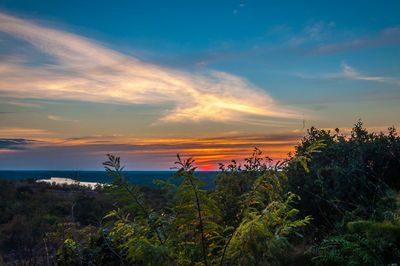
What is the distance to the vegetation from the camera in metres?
3.20

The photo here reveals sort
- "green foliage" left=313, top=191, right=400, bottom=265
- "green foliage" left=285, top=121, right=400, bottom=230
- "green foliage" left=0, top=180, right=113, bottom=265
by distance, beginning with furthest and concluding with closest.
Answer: "green foliage" left=0, top=180, right=113, bottom=265
"green foliage" left=285, top=121, right=400, bottom=230
"green foliage" left=313, top=191, right=400, bottom=265

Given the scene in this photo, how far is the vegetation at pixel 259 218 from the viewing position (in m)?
3.20

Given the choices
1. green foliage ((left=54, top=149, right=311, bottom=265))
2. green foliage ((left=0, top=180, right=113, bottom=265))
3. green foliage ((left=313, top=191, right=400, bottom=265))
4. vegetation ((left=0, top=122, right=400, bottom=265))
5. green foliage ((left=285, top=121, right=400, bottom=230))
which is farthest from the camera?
green foliage ((left=0, top=180, right=113, bottom=265))

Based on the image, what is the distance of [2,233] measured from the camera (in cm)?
1412

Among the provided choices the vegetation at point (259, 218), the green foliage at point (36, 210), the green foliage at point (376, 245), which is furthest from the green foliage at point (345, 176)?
the green foliage at point (36, 210)

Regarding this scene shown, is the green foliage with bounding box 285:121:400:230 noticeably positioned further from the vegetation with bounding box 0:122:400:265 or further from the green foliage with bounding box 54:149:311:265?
the green foliage with bounding box 54:149:311:265

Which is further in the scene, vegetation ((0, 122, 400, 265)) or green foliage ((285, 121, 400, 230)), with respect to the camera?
green foliage ((285, 121, 400, 230))

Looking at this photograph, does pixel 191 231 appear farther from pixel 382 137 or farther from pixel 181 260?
pixel 382 137

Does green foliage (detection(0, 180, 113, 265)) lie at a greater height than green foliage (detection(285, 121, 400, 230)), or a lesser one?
lesser

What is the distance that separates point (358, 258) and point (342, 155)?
3.91m

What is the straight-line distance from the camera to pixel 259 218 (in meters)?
3.14

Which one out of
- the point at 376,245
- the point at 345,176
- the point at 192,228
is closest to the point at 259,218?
the point at 192,228

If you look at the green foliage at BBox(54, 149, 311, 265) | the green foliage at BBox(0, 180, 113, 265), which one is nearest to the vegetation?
the green foliage at BBox(54, 149, 311, 265)

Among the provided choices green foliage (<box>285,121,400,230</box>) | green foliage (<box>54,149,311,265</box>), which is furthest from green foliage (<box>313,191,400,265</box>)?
green foliage (<box>285,121,400,230</box>)
